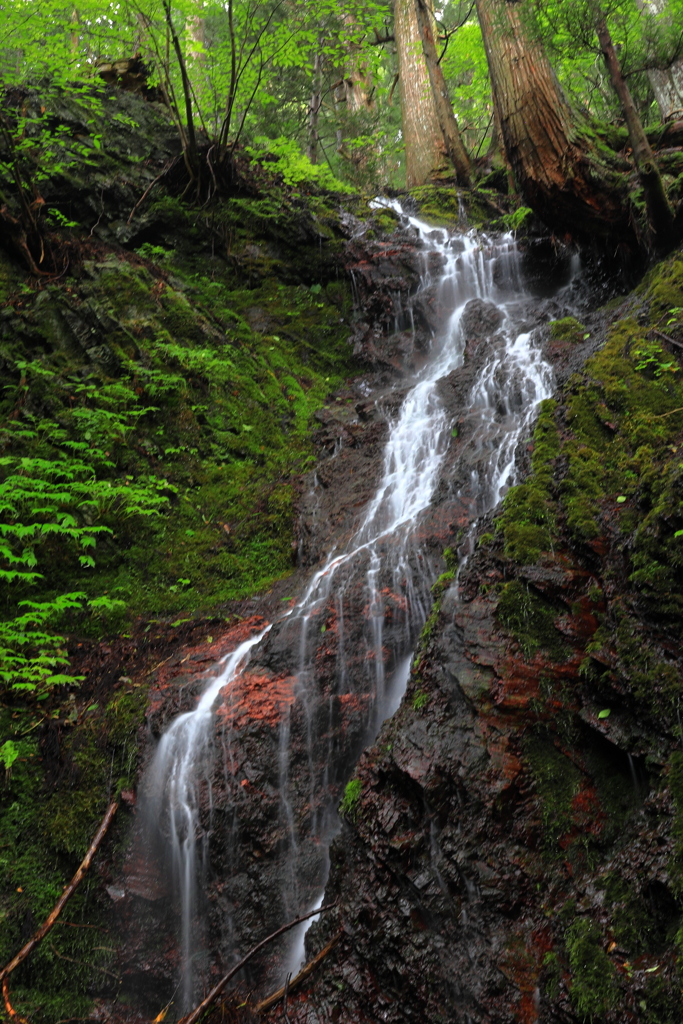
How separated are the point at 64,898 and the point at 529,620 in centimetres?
409

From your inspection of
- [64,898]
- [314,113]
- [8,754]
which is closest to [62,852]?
[64,898]

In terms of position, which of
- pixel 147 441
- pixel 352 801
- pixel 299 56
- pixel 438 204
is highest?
pixel 299 56

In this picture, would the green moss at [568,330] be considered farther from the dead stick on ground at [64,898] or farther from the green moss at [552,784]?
the dead stick on ground at [64,898]

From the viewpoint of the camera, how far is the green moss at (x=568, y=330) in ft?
27.4

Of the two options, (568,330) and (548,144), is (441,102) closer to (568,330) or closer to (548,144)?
(548,144)

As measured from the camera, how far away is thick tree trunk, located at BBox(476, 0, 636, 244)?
8031 millimetres

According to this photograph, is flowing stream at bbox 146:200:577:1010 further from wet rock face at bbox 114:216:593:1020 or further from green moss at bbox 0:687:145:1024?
green moss at bbox 0:687:145:1024

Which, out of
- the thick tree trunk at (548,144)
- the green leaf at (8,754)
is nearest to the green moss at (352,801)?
the green leaf at (8,754)

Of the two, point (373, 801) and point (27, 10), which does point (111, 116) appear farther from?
point (373, 801)

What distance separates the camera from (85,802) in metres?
4.84

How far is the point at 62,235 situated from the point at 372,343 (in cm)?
595

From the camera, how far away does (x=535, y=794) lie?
3320mm

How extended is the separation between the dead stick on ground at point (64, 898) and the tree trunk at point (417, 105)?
52.8 feet

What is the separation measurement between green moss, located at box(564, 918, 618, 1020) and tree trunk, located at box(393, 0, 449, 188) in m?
16.5
